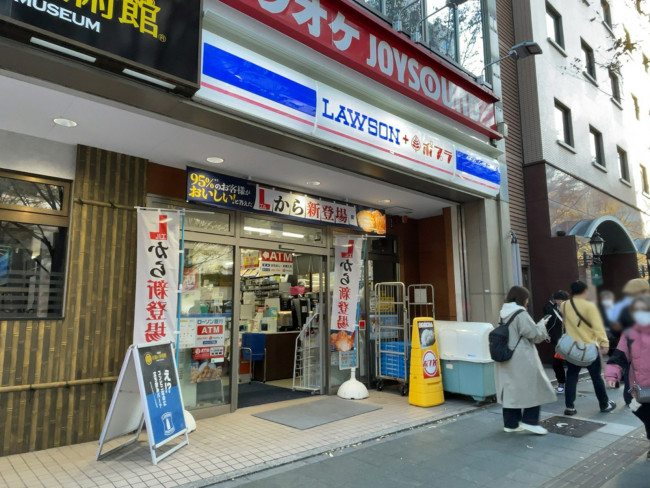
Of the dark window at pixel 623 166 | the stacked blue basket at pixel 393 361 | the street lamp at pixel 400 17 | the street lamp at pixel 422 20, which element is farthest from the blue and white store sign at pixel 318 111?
the dark window at pixel 623 166

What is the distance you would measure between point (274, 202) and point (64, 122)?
3.03m

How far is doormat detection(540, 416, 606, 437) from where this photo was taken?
18.2 ft

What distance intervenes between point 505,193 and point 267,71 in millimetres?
6034

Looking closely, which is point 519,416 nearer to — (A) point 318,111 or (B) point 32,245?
(A) point 318,111

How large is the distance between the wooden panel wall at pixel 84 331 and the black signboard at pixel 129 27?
2.15 metres

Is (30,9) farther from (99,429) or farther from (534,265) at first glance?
(534,265)

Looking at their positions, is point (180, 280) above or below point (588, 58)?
below

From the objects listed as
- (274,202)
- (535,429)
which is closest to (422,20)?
(274,202)

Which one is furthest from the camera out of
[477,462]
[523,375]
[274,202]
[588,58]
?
[588,58]

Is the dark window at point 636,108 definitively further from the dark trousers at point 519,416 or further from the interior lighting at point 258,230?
the interior lighting at point 258,230

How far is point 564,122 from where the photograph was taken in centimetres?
1208

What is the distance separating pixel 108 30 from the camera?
12.4 ft

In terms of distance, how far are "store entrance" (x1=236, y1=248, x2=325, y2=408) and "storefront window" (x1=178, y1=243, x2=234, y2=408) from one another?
0.96 meters

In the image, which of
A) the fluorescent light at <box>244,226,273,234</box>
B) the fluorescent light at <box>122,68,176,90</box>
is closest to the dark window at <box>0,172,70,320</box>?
the fluorescent light at <box>122,68,176,90</box>
